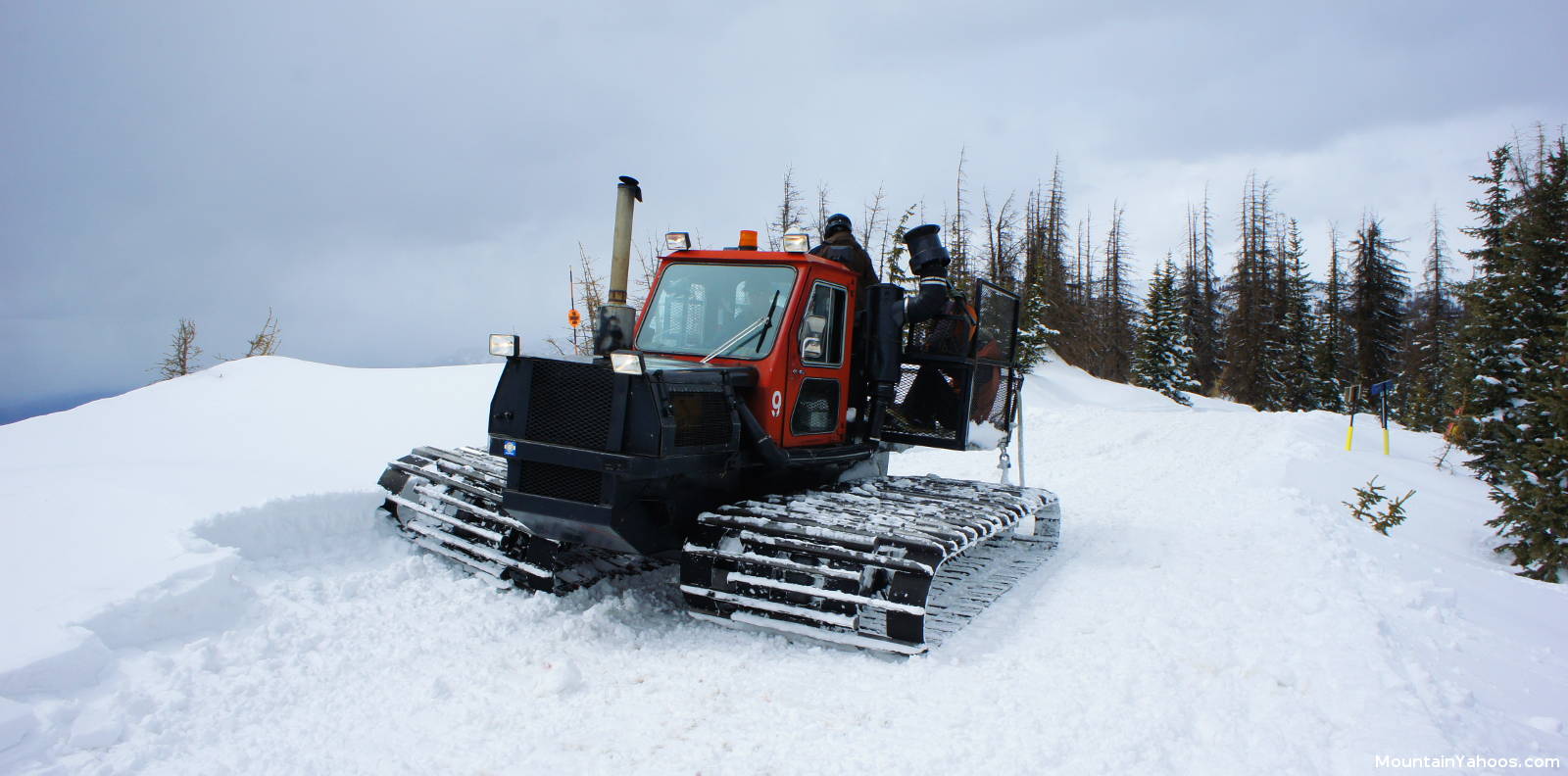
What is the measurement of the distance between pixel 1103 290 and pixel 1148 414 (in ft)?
124

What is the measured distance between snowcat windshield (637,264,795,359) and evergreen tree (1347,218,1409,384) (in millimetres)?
41456

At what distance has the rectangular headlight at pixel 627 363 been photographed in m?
4.33

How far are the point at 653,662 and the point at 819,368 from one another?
2432 millimetres

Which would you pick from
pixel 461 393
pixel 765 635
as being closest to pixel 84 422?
pixel 461 393

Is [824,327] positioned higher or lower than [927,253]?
lower

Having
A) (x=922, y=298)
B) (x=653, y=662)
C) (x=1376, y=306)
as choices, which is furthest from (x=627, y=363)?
(x=1376, y=306)

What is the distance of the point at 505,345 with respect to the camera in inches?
184

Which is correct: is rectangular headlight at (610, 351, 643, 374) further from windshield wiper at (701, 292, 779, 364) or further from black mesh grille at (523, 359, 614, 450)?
windshield wiper at (701, 292, 779, 364)

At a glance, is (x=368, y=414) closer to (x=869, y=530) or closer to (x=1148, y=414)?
(x=869, y=530)

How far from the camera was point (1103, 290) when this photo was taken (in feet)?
174

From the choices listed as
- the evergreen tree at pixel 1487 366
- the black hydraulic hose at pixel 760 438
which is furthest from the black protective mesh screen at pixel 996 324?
the evergreen tree at pixel 1487 366

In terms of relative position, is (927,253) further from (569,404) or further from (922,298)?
(569,404)

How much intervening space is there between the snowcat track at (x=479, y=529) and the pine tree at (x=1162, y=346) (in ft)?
120

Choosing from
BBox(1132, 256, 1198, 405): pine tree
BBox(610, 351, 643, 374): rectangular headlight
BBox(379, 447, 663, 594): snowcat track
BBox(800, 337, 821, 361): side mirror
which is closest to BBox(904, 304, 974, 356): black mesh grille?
BBox(800, 337, 821, 361): side mirror
